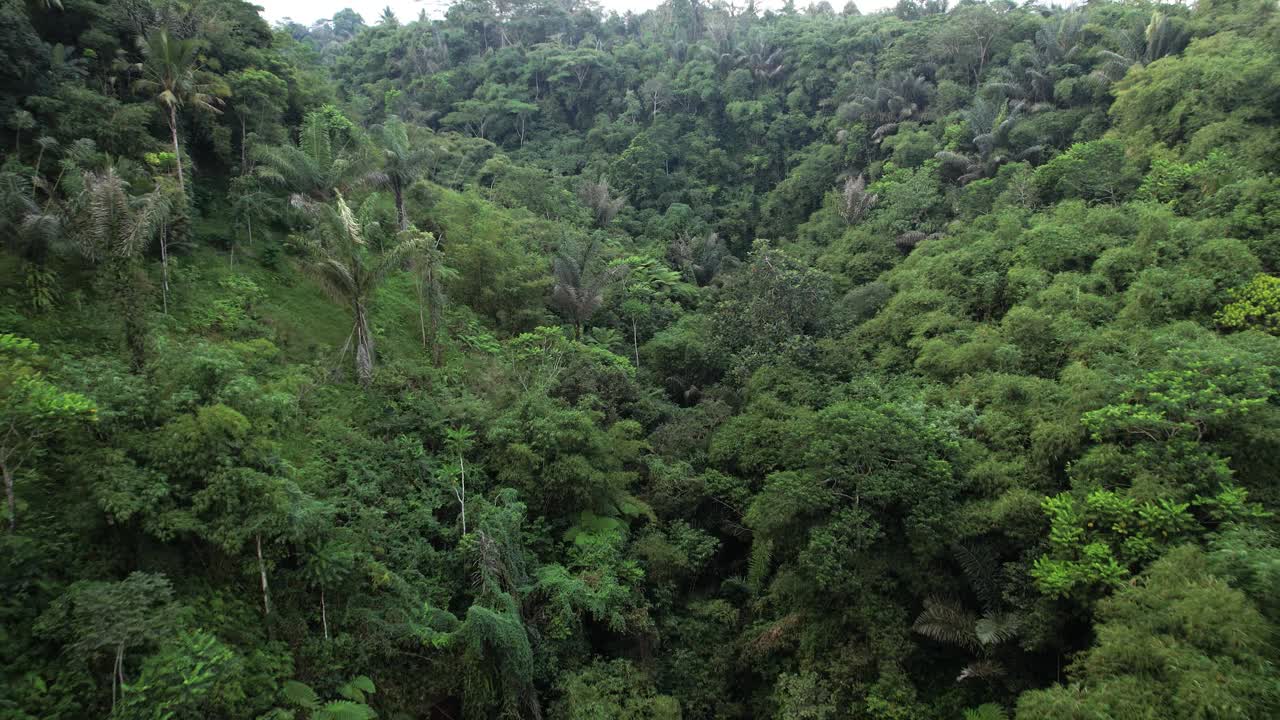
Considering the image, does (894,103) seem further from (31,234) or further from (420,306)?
(31,234)

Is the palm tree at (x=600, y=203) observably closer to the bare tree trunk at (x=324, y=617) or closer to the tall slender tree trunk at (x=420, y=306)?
the tall slender tree trunk at (x=420, y=306)

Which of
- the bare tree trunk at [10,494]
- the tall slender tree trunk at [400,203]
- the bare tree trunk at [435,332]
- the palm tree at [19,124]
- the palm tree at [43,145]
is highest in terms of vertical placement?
the palm tree at [19,124]

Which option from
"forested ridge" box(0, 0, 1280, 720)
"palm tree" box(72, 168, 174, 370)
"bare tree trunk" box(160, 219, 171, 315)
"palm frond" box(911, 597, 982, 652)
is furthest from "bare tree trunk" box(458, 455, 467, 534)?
"palm frond" box(911, 597, 982, 652)

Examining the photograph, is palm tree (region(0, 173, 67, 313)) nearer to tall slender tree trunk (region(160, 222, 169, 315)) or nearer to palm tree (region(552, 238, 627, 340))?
tall slender tree trunk (region(160, 222, 169, 315))

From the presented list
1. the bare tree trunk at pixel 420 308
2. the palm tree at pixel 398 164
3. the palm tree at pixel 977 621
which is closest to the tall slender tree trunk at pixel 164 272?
the bare tree trunk at pixel 420 308

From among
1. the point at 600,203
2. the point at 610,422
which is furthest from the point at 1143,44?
the point at 610,422

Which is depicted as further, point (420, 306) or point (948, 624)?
point (420, 306)
